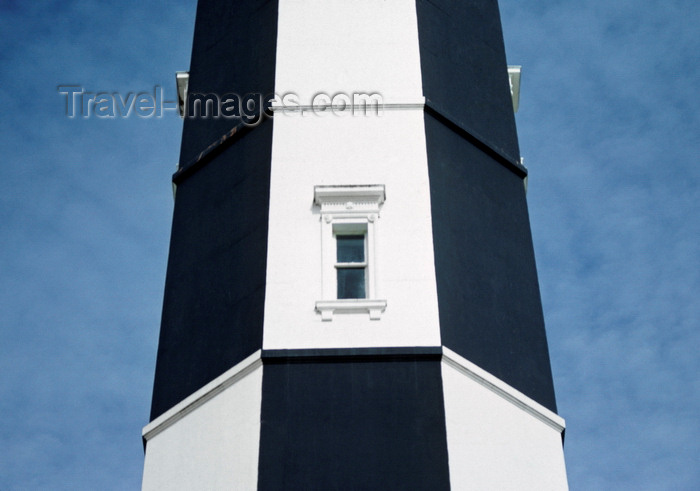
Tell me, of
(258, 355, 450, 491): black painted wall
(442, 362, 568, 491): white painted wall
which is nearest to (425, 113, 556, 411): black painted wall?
(442, 362, 568, 491): white painted wall

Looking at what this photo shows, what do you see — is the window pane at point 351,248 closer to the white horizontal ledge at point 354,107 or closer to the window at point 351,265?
the window at point 351,265

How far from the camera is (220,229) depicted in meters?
20.8

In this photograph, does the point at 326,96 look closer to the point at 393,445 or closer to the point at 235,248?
the point at 235,248

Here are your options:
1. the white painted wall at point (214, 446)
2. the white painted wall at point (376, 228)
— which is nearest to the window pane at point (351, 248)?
the white painted wall at point (376, 228)

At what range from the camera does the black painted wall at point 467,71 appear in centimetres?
2241

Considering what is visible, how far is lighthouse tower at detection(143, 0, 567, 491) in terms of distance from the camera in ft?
57.6

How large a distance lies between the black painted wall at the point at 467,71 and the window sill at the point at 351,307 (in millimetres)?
4481

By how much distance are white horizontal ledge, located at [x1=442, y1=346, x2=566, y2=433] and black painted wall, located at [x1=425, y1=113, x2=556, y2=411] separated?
0.21 metres

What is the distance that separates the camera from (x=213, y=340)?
19281 mm

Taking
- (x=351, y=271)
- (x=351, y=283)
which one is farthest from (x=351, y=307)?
(x=351, y=271)

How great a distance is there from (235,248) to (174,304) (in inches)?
53.5

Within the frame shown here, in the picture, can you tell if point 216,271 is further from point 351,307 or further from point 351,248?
point 351,307

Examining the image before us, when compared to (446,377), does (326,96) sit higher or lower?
higher

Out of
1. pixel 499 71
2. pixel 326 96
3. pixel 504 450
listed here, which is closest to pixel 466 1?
pixel 499 71
